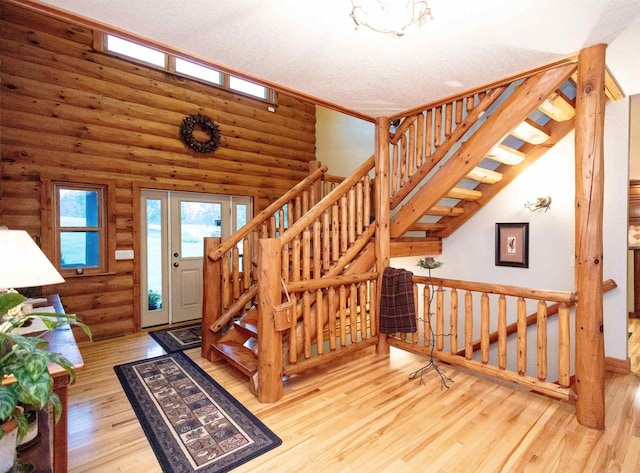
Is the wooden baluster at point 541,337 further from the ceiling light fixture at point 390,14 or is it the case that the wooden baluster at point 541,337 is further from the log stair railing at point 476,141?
the ceiling light fixture at point 390,14

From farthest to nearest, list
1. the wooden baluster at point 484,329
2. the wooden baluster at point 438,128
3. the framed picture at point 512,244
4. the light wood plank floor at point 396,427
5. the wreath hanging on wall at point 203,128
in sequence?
the wreath hanging on wall at point 203,128
the framed picture at point 512,244
the wooden baluster at point 438,128
the wooden baluster at point 484,329
the light wood plank floor at point 396,427

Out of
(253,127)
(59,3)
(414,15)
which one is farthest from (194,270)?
(414,15)

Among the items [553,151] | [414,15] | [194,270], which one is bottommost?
[194,270]

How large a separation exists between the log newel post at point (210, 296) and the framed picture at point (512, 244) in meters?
3.22

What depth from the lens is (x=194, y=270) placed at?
16.4 ft

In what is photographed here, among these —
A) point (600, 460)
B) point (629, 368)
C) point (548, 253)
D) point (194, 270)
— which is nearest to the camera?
point (600, 460)

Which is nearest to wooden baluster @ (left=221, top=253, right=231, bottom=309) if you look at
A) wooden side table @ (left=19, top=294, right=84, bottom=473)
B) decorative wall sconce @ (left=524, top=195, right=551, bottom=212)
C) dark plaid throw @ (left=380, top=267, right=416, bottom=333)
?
dark plaid throw @ (left=380, top=267, right=416, bottom=333)

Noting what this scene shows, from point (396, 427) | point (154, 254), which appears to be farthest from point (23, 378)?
point (154, 254)

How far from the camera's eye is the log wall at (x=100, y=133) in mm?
3590

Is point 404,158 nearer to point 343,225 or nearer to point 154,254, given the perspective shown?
point 343,225

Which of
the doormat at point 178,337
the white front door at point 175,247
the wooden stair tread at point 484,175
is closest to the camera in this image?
the wooden stair tread at point 484,175

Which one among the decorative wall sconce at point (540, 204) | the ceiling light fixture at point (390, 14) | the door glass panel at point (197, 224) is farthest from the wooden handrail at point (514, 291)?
the door glass panel at point (197, 224)

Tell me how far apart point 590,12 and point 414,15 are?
3.19 feet

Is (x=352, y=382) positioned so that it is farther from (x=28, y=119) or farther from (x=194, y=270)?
(x=28, y=119)
